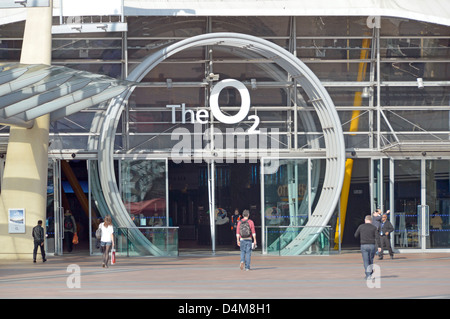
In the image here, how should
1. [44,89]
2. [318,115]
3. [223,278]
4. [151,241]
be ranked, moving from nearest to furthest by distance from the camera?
[223,278] → [44,89] → [151,241] → [318,115]

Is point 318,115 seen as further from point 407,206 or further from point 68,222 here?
point 68,222

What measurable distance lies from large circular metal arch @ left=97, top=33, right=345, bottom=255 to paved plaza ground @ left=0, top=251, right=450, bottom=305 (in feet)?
4.02

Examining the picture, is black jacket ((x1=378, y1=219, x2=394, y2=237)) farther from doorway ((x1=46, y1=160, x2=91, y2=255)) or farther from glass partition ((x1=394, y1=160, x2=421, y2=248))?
doorway ((x1=46, y1=160, x2=91, y2=255))

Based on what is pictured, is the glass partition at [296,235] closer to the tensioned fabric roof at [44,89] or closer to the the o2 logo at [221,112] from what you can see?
the the o2 logo at [221,112]

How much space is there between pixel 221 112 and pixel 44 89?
7.62m

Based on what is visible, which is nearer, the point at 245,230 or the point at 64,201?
the point at 245,230

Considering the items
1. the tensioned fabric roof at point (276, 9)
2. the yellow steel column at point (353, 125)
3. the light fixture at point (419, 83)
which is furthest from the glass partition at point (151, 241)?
the light fixture at point (419, 83)

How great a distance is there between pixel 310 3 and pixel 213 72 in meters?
3.68

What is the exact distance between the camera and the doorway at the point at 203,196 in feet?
107

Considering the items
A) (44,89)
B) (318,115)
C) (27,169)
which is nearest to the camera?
(44,89)

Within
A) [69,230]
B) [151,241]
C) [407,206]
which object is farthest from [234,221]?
[407,206]

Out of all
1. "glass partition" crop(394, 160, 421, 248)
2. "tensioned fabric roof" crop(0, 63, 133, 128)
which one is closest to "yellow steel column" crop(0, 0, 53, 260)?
"tensioned fabric roof" crop(0, 63, 133, 128)

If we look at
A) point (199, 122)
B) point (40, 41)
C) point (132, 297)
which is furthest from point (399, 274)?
point (40, 41)

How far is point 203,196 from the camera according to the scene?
111ft
